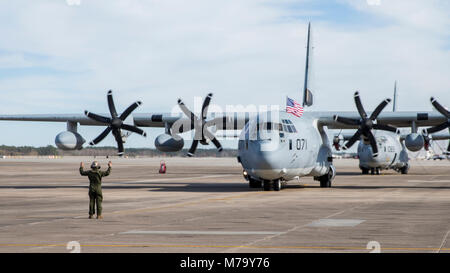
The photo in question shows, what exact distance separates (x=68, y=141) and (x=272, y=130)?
14.6m

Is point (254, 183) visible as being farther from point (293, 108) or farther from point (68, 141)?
point (68, 141)

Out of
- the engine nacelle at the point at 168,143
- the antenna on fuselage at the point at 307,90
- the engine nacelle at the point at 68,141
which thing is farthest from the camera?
the antenna on fuselage at the point at 307,90

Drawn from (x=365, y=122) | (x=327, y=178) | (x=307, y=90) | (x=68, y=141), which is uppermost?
(x=307, y=90)

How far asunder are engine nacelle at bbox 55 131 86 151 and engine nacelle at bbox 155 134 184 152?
510cm

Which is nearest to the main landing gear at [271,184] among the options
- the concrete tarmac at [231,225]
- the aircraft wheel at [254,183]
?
the aircraft wheel at [254,183]

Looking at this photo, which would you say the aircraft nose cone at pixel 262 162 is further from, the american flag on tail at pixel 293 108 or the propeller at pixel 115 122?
the propeller at pixel 115 122

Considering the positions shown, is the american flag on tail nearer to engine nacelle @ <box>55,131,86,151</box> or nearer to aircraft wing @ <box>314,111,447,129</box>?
aircraft wing @ <box>314,111,447,129</box>

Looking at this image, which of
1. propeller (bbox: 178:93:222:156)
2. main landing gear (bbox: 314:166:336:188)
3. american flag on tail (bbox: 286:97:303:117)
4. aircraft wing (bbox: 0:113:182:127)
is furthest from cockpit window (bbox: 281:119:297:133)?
aircraft wing (bbox: 0:113:182:127)

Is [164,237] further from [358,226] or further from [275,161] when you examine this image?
[275,161]

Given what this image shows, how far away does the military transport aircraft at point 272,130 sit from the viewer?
30609 mm

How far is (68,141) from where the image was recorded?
39062 millimetres

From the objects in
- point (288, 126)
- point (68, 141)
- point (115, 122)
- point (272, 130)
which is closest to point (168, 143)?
point (115, 122)
